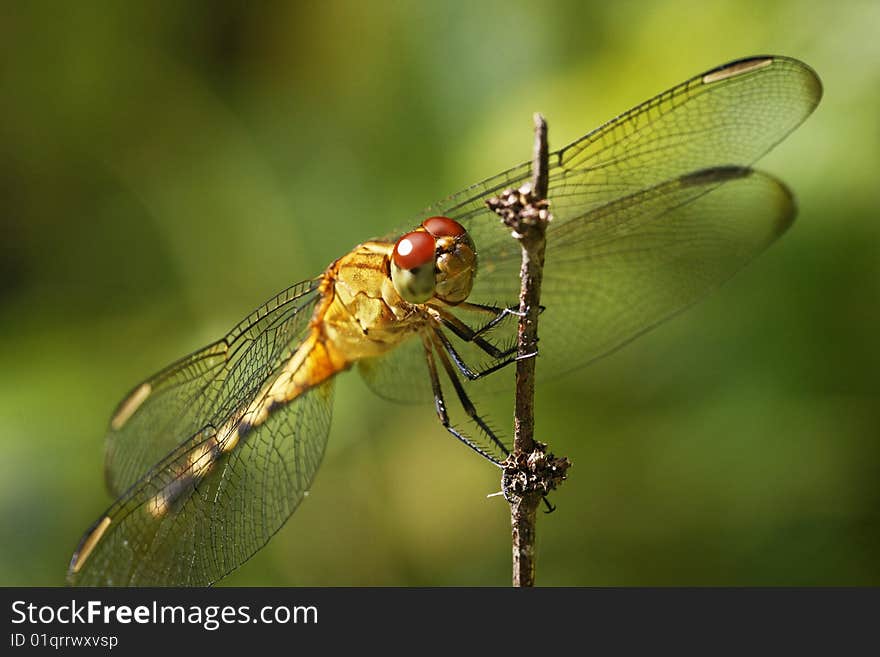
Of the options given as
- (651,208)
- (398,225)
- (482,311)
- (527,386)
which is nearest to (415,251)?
(482,311)

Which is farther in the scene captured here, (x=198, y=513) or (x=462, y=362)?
(x=462, y=362)

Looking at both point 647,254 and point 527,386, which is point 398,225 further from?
point 527,386

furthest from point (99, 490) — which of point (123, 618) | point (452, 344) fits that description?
point (452, 344)

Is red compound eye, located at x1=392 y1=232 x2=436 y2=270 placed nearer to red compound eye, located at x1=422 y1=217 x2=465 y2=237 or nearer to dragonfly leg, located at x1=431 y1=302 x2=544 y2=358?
red compound eye, located at x1=422 y1=217 x2=465 y2=237

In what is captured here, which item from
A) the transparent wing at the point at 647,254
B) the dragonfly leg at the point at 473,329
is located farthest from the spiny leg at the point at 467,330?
the transparent wing at the point at 647,254

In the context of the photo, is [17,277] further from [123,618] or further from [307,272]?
[123,618]

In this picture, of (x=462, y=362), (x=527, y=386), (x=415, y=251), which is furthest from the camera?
(x=462, y=362)

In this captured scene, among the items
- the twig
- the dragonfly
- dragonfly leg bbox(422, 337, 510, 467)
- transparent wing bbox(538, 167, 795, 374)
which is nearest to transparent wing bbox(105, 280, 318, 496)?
the dragonfly
